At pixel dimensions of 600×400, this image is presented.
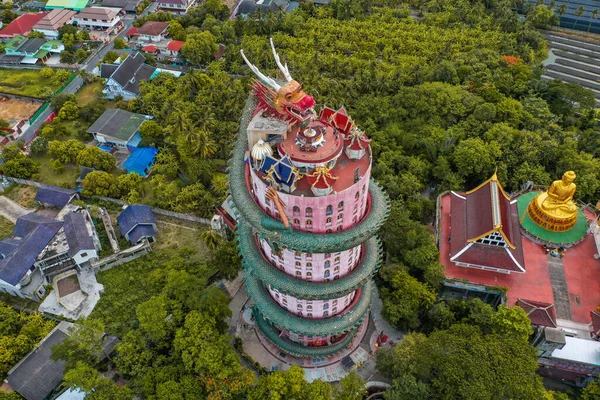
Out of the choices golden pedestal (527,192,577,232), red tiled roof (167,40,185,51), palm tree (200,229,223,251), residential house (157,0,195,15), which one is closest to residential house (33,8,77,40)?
residential house (157,0,195,15)

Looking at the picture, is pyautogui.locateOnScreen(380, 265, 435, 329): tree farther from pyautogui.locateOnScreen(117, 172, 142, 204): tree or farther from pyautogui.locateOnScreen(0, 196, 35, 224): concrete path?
pyautogui.locateOnScreen(0, 196, 35, 224): concrete path

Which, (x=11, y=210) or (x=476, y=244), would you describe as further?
(x=11, y=210)

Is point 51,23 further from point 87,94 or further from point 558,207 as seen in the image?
point 558,207

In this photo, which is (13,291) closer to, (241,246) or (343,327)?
(241,246)

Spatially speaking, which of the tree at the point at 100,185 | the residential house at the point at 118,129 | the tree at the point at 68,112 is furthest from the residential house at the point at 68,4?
the tree at the point at 100,185

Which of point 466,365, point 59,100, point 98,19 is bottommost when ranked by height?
point 466,365

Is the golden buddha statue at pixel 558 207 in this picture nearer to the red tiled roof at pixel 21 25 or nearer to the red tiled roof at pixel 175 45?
the red tiled roof at pixel 175 45

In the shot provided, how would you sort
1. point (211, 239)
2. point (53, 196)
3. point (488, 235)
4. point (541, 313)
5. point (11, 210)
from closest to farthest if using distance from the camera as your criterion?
point (541, 313), point (488, 235), point (211, 239), point (53, 196), point (11, 210)

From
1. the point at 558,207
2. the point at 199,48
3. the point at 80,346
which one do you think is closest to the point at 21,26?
the point at 199,48
